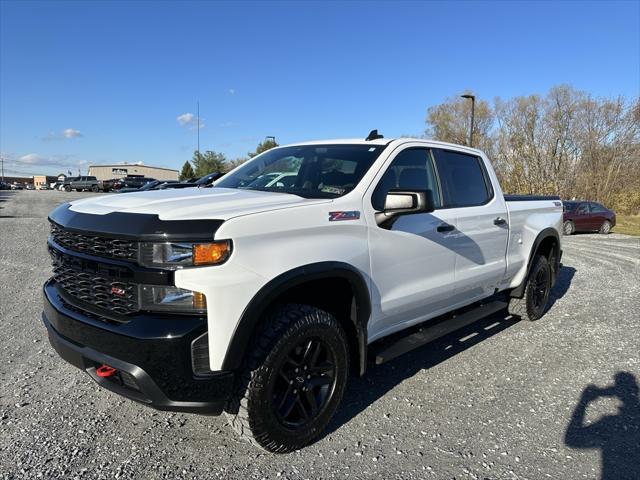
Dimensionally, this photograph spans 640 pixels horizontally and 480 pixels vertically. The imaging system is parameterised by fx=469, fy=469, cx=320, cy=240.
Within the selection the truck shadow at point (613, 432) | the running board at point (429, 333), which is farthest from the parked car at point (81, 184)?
the truck shadow at point (613, 432)

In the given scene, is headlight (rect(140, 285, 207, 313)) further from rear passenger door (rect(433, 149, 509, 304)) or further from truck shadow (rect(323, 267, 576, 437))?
rear passenger door (rect(433, 149, 509, 304))

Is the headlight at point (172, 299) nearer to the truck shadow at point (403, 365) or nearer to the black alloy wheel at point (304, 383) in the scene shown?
the black alloy wheel at point (304, 383)

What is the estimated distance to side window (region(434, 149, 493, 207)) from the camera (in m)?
4.09

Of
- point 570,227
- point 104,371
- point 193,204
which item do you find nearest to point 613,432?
point 193,204

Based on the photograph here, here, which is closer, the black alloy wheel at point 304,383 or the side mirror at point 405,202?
the black alloy wheel at point 304,383

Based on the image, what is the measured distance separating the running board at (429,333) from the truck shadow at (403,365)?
141 mm

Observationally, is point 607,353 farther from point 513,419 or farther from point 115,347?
point 115,347

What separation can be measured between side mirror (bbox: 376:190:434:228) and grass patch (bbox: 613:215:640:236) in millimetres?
22995

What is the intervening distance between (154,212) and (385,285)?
1.62 meters

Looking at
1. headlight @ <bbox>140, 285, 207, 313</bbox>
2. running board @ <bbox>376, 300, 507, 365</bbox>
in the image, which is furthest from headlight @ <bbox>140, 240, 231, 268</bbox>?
running board @ <bbox>376, 300, 507, 365</bbox>

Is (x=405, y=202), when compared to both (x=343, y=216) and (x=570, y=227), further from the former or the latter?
(x=570, y=227)

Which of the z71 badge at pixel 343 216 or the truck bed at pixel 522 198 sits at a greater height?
the z71 badge at pixel 343 216

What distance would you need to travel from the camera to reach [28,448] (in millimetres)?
2787

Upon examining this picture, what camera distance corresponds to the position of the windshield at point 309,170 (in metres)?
3.35
